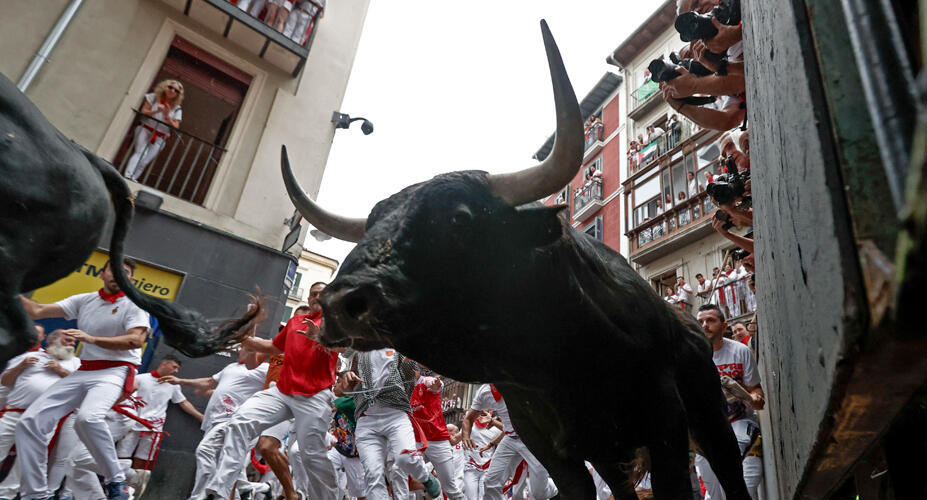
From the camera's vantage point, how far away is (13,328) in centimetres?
242

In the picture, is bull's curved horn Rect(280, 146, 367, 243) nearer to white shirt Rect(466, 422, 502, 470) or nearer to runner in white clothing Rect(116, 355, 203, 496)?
runner in white clothing Rect(116, 355, 203, 496)

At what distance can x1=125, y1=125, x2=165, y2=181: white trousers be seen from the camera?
9812mm

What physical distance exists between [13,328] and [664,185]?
845 inches

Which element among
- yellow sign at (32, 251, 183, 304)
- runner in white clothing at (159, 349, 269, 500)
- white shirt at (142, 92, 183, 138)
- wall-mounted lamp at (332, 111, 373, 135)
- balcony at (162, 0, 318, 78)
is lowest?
runner in white clothing at (159, 349, 269, 500)

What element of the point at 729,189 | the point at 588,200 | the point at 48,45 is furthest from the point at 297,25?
the point at 588,200

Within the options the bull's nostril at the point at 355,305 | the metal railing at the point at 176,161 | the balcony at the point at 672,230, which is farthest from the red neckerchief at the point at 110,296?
the balcony at the point at 672,230

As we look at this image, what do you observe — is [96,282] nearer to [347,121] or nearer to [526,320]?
[347,121]

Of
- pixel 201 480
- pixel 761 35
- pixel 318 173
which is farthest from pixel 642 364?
pixel 318 173

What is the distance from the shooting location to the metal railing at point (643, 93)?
2427 centimetres

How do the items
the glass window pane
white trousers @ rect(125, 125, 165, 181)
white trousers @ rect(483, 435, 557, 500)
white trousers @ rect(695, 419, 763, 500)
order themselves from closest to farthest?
white trousers @ rect(695, 419, 763, 500) < white trousers @ rect(483, 435, 557, 500) < white trousers @ rect(125, 125, 165, 181) < the glass window pane

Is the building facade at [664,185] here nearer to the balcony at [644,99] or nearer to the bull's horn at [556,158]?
the balcony at [644,99]

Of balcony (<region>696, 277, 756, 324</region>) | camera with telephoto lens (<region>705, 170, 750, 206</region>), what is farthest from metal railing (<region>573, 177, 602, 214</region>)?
camera with telephoto lens (<region>705, 170, 750, 206</region>)

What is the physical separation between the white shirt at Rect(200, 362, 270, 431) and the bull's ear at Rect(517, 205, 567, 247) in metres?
6.94

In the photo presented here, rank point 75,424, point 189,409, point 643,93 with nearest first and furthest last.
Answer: point 75,424 → point 189,409 → point 643,93
